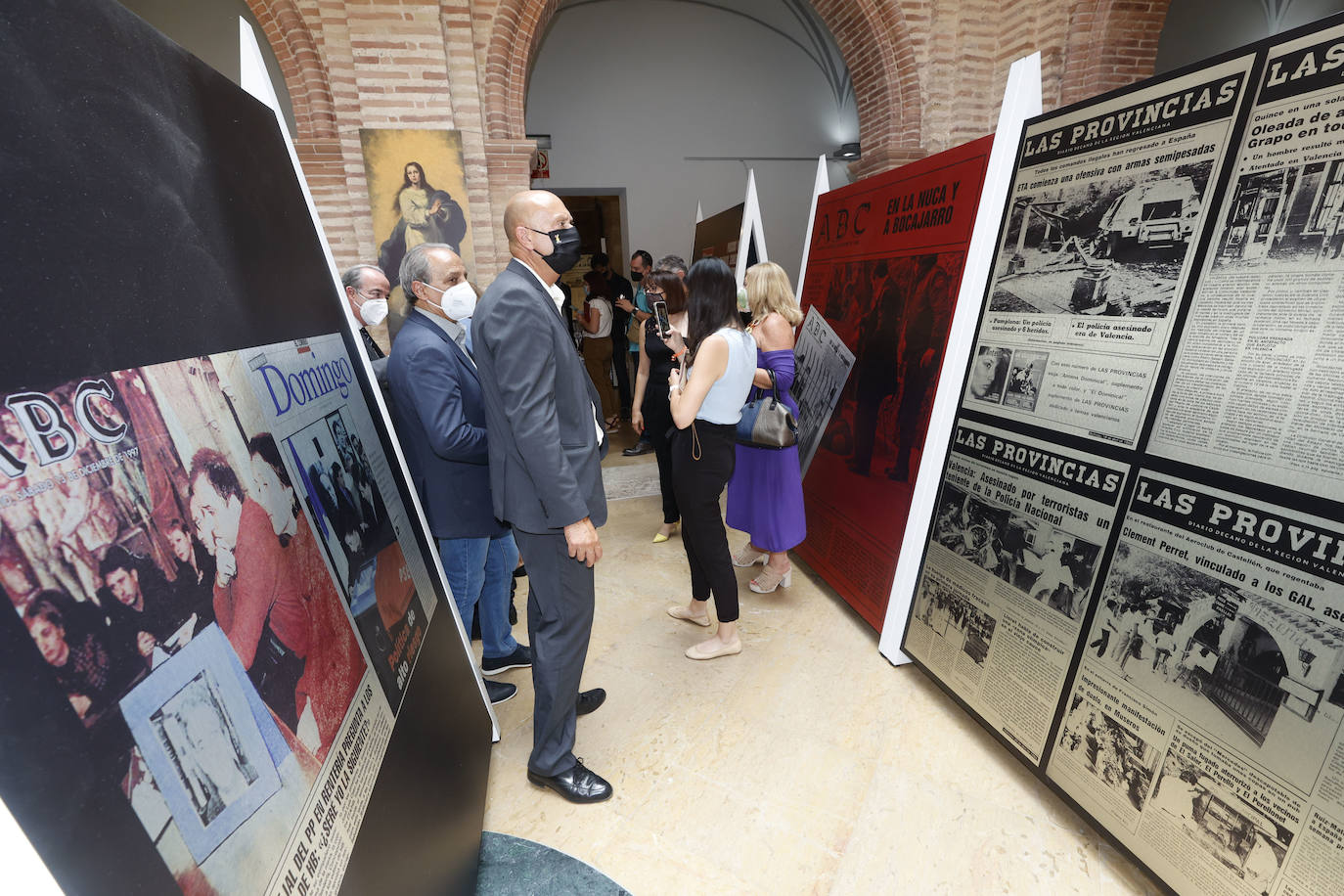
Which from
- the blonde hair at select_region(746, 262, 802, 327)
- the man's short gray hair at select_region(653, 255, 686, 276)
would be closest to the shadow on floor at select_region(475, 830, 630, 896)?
the blonde hair at select_region(746, 262, 802, 327)

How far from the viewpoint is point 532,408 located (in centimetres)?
156

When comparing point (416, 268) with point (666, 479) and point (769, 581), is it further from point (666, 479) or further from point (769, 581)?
point (769, 581)

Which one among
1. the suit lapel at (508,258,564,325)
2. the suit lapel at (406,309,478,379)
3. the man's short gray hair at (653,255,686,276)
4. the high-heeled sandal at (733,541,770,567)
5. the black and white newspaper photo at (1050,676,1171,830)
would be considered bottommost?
the high-heeled sandal at (733,541,770,567)

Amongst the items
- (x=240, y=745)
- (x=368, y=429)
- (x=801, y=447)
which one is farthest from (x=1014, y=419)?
(x=240, y=745)

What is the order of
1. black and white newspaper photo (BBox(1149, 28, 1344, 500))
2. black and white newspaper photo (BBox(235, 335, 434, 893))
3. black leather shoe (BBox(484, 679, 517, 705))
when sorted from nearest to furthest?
black and white newspaper photo (BBox(235, 335, 434, 893))
black and white newspaper photo (BBox(1149, 28, 1344, 500))
black leather shoe (BBox(484, 679, 517, 705))

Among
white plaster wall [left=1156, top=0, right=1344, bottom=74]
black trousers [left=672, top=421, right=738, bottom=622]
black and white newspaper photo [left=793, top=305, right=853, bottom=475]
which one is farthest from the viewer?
white plaster wall [left=1156, top=0, right=1344, bottom=74]

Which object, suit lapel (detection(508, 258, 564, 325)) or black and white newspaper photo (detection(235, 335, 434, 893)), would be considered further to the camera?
suit lapel (detection(508, 258, 564, 325))

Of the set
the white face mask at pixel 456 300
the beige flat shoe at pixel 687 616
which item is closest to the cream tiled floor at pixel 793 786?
the beige flat shoe at pixel 687 616

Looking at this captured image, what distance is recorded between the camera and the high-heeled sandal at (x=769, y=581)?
3227 mm

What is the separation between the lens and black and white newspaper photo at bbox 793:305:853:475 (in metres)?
3.16

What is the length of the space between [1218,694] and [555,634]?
5.82 ft

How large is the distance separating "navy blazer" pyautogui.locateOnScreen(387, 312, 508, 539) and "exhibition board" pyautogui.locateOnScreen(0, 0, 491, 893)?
62 centimetres

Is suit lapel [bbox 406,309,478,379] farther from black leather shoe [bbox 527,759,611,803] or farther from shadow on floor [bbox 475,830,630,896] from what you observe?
shadow on floor [bbox 475,830,630,896]

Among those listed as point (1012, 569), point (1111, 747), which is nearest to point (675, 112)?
point (1012, 569)
